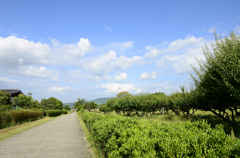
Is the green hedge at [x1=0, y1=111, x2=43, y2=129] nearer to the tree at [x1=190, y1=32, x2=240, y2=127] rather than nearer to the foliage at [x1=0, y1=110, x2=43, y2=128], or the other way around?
the foliage at [x1=0, y1=110, x2=43, y2=128]

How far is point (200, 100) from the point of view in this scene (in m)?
18.5

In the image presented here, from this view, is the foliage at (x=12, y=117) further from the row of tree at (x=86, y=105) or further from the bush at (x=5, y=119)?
the row of tree at (x=86, y=105)

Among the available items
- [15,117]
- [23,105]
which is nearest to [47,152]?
[15,117]

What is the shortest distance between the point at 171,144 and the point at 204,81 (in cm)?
1316

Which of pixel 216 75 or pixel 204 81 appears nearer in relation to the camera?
pixel 216 75

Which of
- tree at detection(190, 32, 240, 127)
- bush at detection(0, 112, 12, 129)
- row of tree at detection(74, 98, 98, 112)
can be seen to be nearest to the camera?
tree at detection(190, 32, 240, 127)

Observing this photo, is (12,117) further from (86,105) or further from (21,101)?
(86,105)

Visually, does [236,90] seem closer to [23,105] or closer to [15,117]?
[15,117]

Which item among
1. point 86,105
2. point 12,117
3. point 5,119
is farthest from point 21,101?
point 86,105

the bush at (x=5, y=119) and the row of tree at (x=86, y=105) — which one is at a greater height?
the bush at (x=5, y=119)

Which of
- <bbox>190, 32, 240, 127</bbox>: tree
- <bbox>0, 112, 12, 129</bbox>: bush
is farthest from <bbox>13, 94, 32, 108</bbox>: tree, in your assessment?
<bbox>190, 32, 240, 127</bbox>: tree

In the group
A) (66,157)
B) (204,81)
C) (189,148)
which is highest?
(204,81)

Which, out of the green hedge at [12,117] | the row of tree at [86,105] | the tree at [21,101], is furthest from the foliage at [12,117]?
the row of tree at [86,105]

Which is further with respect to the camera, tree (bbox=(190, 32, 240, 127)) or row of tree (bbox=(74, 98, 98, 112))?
row of tree (bbox=(74, 98, 98, 112))
